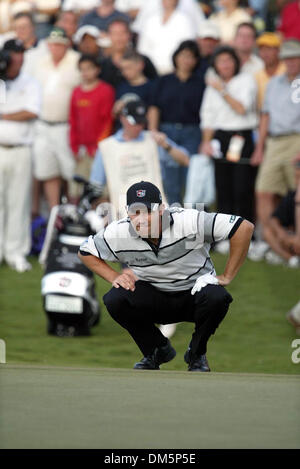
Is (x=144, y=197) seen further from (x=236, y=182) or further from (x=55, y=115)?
(x=55, y=115)

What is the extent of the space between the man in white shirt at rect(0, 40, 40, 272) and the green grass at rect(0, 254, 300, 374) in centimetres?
28

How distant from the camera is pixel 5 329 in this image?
9.60m

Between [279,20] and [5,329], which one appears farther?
[279,20]

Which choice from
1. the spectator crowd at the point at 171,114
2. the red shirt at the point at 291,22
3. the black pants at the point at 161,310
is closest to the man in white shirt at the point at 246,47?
the spectator crowd at the point at 171,114

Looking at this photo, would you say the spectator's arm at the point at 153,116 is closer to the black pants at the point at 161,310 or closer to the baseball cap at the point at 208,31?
the baseball cap at the point at 208,31

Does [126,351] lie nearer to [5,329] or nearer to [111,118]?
[5,329]

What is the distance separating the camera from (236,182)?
11.8 meters

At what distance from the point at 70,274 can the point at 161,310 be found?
2.76 m

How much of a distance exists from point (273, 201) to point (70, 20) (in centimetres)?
379

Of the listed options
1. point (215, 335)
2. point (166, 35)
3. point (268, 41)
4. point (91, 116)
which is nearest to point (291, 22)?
point (268, 41)

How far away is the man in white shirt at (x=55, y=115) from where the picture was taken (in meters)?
12.3
